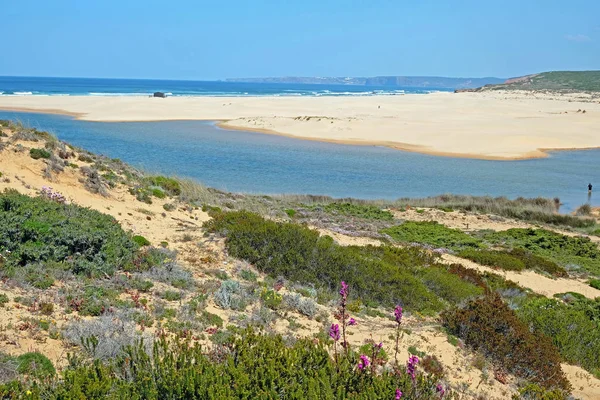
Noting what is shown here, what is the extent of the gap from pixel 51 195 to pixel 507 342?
10.00m

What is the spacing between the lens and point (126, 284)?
7.73 metres

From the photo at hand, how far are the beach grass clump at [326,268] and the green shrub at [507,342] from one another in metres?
1.37

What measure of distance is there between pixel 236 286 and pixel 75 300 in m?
2.44

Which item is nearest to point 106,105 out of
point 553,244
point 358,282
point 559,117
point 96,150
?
point 96,150

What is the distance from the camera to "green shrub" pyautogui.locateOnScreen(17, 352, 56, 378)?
16.3 ft

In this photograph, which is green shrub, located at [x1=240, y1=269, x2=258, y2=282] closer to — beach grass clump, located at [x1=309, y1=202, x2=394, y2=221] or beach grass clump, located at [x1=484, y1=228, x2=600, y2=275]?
beach grass clump, located at [x1=484, y1=228, x2=600, y2=275]

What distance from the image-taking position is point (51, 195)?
12.2 metres

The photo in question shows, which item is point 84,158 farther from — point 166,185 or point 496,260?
point 496,260

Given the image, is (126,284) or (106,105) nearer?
(126,284)

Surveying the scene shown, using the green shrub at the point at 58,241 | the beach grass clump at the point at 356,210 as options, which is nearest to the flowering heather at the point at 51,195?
the green shrub at the point at 58,241

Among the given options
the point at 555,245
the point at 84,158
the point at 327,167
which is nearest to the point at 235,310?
the point at 84,158

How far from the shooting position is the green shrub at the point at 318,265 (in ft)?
32.0

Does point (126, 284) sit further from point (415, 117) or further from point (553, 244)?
point (415, 117)

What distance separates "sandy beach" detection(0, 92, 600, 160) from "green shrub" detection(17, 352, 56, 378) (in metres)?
39.0
